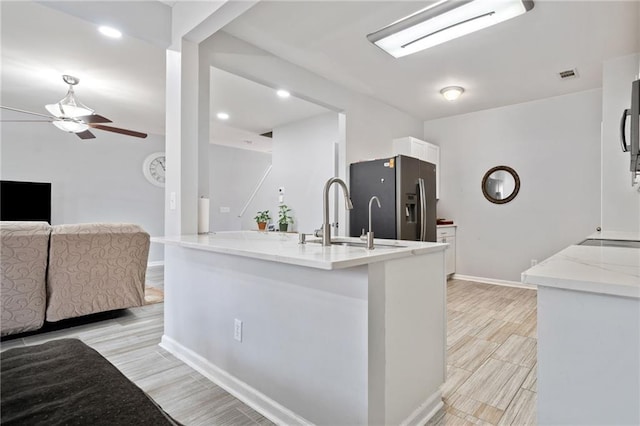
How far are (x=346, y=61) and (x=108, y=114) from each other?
4.11m

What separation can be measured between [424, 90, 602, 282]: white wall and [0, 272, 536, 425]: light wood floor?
1.20 metres

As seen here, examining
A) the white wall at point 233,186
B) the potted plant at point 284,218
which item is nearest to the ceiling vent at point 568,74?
the potted plant at point 284,218

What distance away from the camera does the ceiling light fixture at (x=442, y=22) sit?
2.29 m

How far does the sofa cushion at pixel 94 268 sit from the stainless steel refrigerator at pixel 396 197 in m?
2.34

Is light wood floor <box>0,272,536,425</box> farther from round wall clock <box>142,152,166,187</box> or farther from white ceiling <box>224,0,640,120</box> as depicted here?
round wall clock <box>142,152,166,187</box>

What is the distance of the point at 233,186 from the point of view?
7508 millimetres

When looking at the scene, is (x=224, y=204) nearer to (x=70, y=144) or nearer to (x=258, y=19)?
(x=70, y=144)

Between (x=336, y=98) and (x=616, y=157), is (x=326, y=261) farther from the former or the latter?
(x=616, y=157)

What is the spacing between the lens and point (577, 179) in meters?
4.11

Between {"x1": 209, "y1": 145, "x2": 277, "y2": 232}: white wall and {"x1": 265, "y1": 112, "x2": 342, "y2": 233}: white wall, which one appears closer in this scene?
{"x1": 265, "y1": 112, "x2": 342, "y2": 233}: white wall

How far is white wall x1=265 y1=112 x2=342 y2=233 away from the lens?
189 inches

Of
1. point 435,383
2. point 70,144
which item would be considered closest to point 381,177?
point 435,383

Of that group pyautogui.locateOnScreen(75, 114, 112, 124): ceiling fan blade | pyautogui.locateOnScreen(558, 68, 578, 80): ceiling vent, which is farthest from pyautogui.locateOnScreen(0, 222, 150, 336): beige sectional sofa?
pyautogui.locateOnScreen(558, 68, 578, 80): ceiling vent

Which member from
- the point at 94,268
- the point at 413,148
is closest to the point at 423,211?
the point at 413,148
